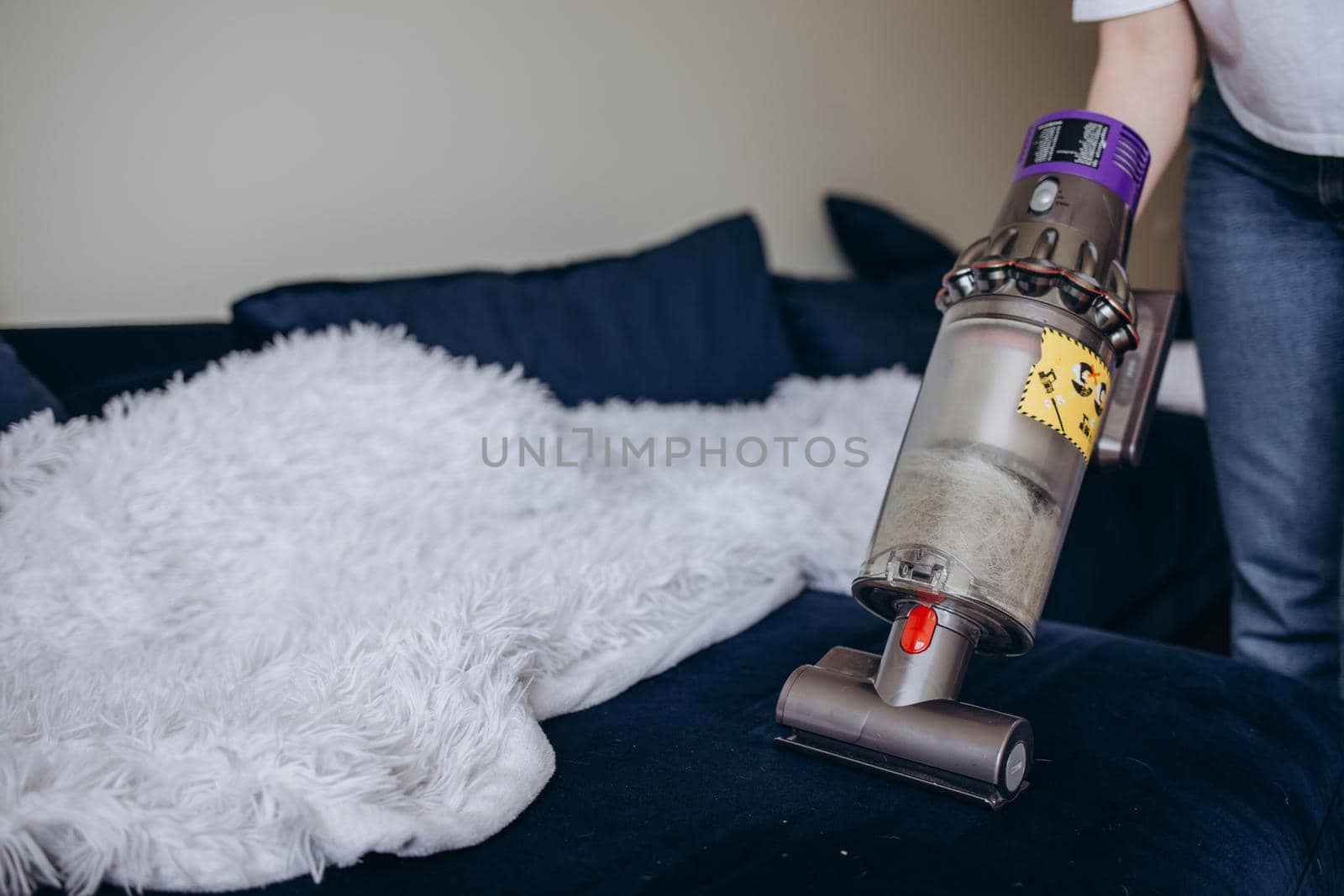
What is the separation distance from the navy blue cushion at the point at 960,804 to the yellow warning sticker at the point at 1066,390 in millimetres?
228

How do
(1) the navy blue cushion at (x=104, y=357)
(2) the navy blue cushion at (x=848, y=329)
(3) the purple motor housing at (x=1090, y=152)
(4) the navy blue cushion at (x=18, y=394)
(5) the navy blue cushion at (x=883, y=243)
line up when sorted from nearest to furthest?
(3) the purple motor housing at (x=1090, y=152) < (4) the navy blue cushion at (x=18, y=394) < (1) the navy blue cushion at (x=104, y=357) < (2) the navy blue cushion at (x=848, y=329) < (5) the navy blue cushion at (x=883, y=243)

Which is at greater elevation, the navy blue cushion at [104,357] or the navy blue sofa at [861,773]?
the navy blue cushion at [104,357]

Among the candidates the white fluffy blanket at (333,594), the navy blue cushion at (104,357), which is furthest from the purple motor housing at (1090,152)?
the navy blue cushion at (104,357)

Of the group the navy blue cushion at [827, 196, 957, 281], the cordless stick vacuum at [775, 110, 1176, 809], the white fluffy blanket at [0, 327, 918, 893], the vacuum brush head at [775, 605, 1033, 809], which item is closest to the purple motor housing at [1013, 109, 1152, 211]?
the cordless stick vacuum at [775, 110, 1176, 809]

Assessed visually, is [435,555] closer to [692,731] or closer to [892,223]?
[692,731]

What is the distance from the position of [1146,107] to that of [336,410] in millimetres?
803

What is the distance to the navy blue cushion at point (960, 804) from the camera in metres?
0.56

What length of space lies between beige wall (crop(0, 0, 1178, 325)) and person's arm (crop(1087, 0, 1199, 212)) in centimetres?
121

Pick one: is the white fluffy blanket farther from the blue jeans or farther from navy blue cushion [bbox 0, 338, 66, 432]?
the blue jeans

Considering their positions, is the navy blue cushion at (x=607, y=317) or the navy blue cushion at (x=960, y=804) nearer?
the navy blue cushion at (x=960, y=804)

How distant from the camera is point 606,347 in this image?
164 cm

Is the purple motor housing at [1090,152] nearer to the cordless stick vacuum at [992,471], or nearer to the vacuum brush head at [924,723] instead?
the cordless stick vacuum at [992,471]

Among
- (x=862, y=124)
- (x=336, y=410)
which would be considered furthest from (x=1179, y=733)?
(x=862, y=124)

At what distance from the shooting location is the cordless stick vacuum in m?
0.59
